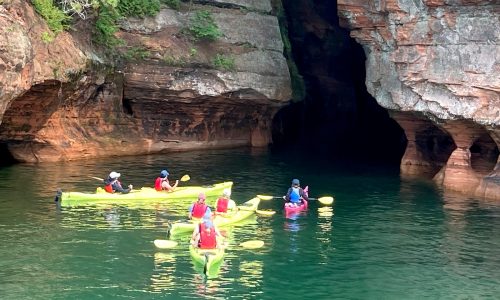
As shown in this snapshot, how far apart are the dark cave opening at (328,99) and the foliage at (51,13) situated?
1776cm

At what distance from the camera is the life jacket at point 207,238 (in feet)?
58.3

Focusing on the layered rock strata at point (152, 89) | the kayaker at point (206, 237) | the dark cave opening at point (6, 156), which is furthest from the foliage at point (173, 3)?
the kayaker at point (206, 237)

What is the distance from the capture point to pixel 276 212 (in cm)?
2388

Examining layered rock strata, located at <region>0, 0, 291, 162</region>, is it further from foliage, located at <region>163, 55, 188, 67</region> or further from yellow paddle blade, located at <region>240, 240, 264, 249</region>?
yellow paddle blade, located at <region>240, 240, 264, 249</region>

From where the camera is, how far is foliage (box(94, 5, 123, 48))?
32.7 meters

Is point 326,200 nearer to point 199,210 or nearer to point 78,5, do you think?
point 199,210

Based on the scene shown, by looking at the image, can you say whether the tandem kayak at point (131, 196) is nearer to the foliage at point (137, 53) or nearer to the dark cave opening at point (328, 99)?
the foliage at point (137, 53)

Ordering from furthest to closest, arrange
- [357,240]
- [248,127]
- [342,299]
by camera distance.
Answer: [248,127] → [357,240] → [342,299]

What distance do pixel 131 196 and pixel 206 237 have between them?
23.2ft

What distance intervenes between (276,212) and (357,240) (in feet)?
13.1

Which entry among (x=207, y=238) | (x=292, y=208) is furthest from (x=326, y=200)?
(x=207, y=238)

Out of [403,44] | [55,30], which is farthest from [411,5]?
[55,30]

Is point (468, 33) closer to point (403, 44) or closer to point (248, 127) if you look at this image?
point (403, 44)

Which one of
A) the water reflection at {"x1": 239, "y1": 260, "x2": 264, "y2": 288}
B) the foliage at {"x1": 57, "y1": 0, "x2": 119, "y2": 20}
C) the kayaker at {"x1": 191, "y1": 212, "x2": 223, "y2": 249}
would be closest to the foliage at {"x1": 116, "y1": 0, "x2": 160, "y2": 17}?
the foliage at {"x1": 57, "y1": 0, "x2": 119, "y2": 20}
